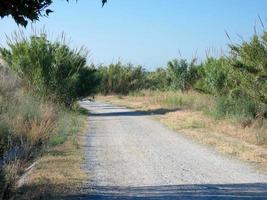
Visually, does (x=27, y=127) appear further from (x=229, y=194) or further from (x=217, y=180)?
(x=229, y=194)

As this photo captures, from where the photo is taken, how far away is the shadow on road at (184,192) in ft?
32.1

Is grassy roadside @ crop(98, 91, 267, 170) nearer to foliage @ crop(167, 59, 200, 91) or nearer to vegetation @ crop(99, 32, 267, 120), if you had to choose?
vegetation @ crop(99, 32, 267, 120)

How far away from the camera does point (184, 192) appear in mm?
10180

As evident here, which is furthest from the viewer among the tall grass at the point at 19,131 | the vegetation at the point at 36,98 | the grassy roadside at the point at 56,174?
the vegetation at the point at 36,98

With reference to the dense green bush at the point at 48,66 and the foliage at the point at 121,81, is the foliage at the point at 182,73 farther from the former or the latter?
the foliage at the point at 121,81

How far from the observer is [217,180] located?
11367 millimetres

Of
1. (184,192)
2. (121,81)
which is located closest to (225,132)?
(184,192)

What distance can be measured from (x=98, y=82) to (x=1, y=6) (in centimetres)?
2766

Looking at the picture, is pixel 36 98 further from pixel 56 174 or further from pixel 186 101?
pixel 186 101

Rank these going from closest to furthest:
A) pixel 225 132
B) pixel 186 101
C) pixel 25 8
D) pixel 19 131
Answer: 1. pixel 25 8
2. pixel 19 131
3. pixel 225 132
4. pixel 186 101

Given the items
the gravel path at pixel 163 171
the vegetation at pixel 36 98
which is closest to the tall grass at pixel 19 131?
the vegetation at pixel 36 98

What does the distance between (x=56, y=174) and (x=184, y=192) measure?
115 inches

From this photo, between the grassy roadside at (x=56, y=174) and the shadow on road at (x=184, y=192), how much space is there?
467 millimetres

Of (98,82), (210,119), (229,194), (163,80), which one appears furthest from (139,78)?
(229,194)
